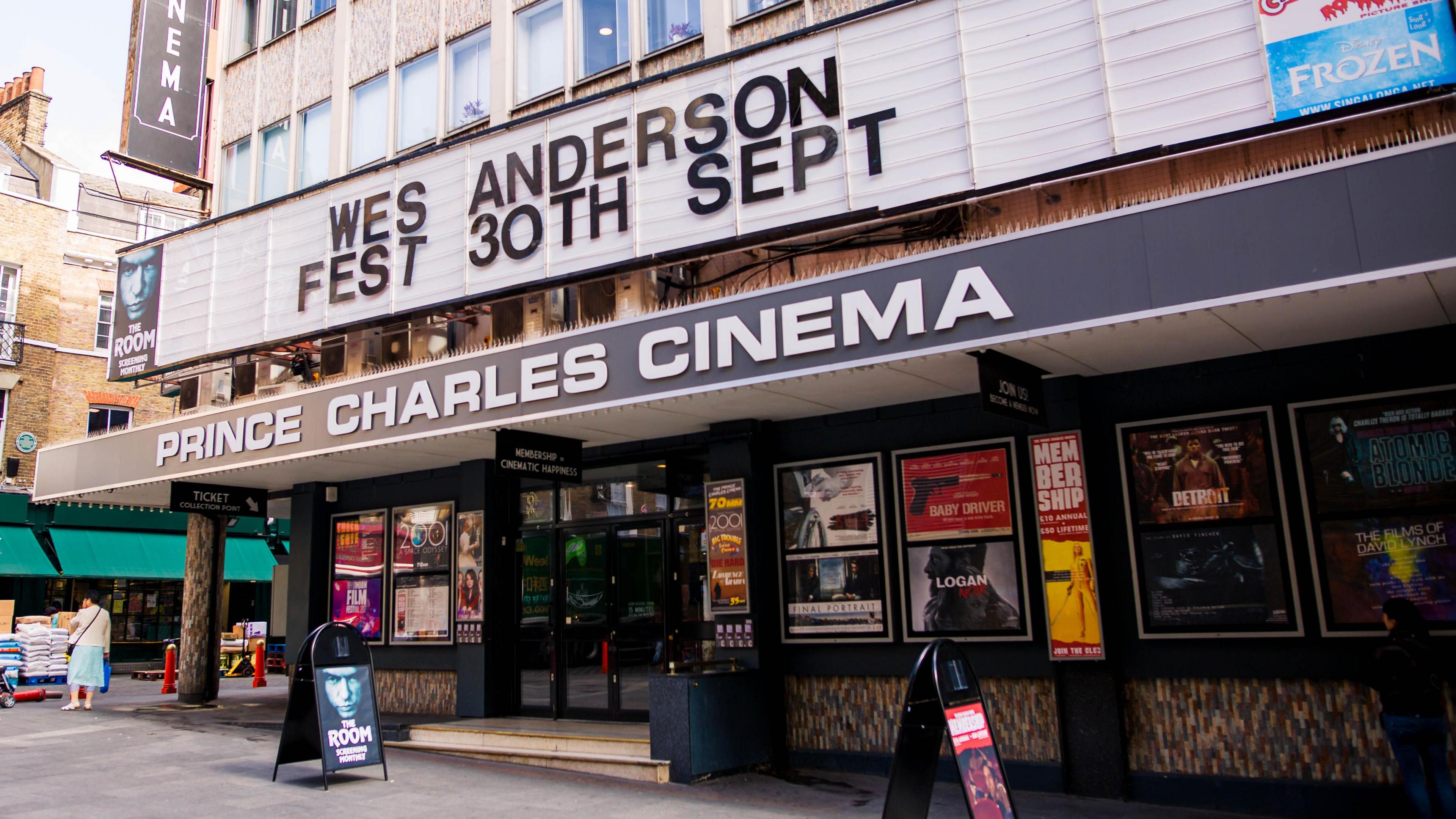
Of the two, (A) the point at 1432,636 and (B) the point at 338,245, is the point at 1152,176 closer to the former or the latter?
(A) the point at 1432,636

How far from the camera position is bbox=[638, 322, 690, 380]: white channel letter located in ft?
31.4

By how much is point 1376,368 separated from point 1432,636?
211 cm

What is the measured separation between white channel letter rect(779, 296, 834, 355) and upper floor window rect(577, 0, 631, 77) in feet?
18.5

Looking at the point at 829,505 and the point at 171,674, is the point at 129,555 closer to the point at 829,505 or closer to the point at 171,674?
the point at 171,674

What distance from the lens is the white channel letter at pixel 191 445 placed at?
1351 centimetres

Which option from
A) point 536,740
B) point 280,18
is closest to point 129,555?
point 280,18

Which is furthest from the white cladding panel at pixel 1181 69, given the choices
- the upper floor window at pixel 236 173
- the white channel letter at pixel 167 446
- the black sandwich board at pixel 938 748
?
the upper floor window at pixel 236 173

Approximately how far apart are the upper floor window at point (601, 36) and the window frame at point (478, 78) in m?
1.51

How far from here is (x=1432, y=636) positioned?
25.0 ft

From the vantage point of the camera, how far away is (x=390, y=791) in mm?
9086

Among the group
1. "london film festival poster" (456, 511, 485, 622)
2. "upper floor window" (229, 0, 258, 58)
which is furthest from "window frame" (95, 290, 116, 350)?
"london film festival poster" (456, 511, 485, 622)

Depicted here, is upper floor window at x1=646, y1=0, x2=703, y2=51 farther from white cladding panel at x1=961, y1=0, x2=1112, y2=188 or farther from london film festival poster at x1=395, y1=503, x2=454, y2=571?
london film festival poster at x1=395, y1=503, x2=454, y2=571

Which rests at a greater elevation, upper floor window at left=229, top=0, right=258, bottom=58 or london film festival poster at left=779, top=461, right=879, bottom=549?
upper floor window at left=229, top=0, right=258, bottom=58

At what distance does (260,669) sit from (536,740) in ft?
44.3
